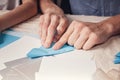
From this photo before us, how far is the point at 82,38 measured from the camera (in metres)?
0.75

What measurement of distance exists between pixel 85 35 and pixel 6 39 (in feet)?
0.95

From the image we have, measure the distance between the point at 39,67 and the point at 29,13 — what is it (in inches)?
15.2

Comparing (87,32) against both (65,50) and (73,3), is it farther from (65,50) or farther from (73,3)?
(73,3)

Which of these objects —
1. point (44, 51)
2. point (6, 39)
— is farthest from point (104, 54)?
point (6, 39)

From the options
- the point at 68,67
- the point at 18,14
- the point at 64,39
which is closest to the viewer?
the point at 68,67

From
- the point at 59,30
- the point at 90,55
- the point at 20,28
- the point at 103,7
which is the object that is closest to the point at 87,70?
the point at 90,55

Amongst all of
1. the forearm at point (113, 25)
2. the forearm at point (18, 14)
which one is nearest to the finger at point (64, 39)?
the forearm at point (113, 25)

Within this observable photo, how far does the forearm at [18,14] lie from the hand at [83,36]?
0.25 metres

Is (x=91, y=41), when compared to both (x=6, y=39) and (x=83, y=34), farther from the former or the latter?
(x=6, y=39)

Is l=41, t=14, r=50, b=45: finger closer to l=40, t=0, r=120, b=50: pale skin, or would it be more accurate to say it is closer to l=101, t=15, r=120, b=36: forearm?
l=40, t=0, r=120, b=50: pale skin

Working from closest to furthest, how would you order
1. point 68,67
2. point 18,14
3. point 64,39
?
1. point 68,67
2. point 64,39
3. point 18,14

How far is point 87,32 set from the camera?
76 centimetres

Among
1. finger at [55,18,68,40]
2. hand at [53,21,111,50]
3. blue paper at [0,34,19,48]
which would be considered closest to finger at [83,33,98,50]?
hand at [53,21,111,50]

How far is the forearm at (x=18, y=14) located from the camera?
0.92 metres
